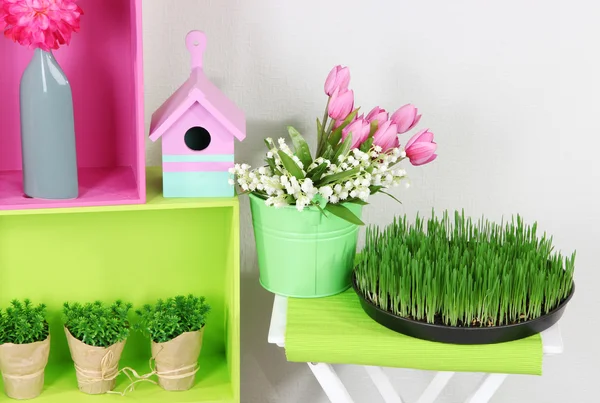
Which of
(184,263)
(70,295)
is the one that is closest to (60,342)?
(70,295)

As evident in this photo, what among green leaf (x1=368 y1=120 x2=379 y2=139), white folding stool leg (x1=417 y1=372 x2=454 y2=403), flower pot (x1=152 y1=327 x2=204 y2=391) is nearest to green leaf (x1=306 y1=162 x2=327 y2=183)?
green leaf (x1=368 y1=120 x2=379 y2=139)

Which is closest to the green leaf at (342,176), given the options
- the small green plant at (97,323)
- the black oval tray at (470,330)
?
the black oval tray at (470,330)

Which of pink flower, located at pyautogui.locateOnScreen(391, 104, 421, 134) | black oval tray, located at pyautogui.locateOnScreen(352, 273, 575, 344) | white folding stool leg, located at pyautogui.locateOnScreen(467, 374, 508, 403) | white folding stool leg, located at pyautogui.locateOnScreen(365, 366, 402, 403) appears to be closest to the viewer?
black oval tray, located at pyautogui.locateOnScreen(352, 273, 575, 344)

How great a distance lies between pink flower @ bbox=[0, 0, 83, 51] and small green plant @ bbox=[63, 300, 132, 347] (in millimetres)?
474

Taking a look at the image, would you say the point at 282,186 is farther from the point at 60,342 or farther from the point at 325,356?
the point at 60,342

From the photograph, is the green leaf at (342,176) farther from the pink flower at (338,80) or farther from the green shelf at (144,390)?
the green shelf at (144,390)

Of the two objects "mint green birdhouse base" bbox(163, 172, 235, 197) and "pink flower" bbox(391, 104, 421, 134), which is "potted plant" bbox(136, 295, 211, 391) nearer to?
"mint green birdhouse base" bbox(163, 172, 235, 197)

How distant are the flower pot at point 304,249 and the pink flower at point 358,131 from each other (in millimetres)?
106

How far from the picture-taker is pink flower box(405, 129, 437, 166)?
4.40 ft

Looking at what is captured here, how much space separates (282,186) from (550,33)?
2.21 feet

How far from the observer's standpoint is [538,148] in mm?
1607

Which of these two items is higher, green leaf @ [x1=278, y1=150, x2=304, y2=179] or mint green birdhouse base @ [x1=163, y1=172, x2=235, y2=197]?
green leaf @ [x1=278, y1=150, x2=304, y2=179]

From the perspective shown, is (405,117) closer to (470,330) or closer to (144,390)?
(470,330)

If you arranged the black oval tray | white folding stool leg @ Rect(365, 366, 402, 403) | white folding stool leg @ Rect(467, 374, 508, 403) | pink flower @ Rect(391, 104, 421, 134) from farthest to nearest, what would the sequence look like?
white folding stool leg @ Rect(365, 366, 402, 403), pink flower @ Rect(391, 104, 421, 134), white folding stool leg @ Rect(467, 374, 508, 403), the black oval tray
